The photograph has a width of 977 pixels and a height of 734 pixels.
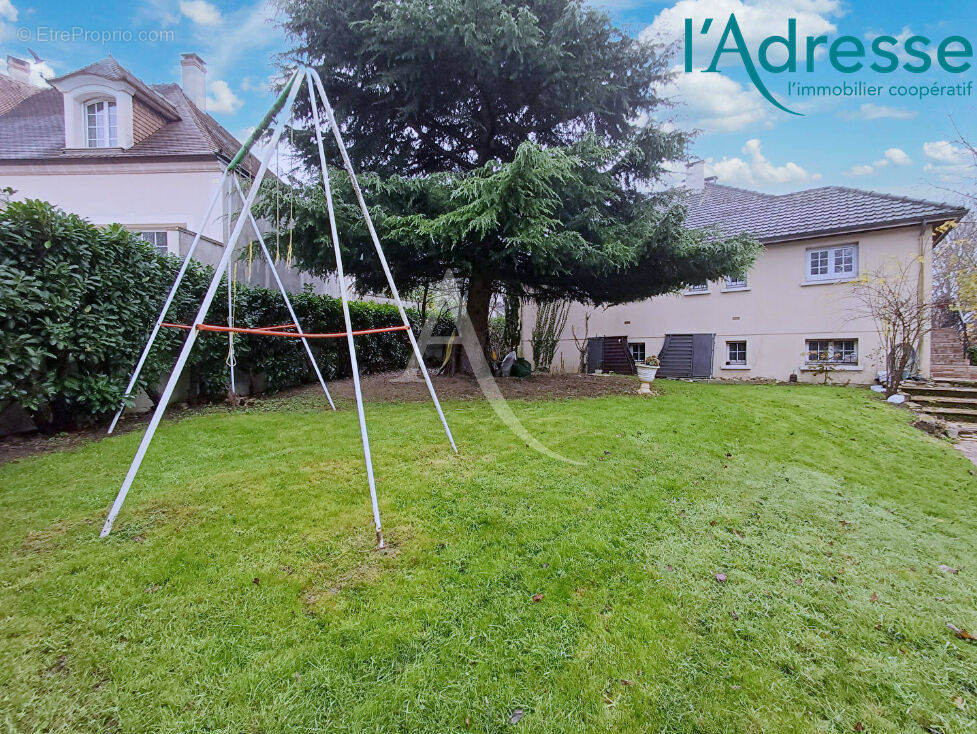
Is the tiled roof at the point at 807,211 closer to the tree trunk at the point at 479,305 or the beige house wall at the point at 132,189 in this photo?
the tree trunk at the point at 479,305

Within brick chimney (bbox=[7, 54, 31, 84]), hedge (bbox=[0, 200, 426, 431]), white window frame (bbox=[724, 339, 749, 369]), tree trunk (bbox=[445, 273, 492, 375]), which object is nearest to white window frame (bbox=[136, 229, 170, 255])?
hedge (bbox=[0, 200, 426, 431])

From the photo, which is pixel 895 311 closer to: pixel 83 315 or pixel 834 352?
pixel 834 352

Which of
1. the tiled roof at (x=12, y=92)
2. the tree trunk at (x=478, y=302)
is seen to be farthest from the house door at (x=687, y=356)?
the tiled roof at (x=12, y=92)

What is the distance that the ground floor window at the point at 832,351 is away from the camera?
9828 millimetres

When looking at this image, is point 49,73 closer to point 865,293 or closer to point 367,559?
point 367,559

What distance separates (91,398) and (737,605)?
606 cm

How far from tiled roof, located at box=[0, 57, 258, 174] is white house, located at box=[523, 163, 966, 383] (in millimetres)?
10943

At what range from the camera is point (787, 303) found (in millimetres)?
10555

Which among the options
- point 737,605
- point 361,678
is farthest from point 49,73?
point 737,605

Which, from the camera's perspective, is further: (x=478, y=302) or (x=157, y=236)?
(x=157, y=236)

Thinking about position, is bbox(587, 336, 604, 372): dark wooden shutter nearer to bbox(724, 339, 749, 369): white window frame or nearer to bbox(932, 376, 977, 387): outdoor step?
bbox(724, 339, 749, 369): white window frame

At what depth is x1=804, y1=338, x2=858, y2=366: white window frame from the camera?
9.80 meters

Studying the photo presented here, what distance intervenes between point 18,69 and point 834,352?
23585mm

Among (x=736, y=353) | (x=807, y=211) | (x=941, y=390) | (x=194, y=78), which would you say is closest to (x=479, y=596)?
(x=941, y=390)
